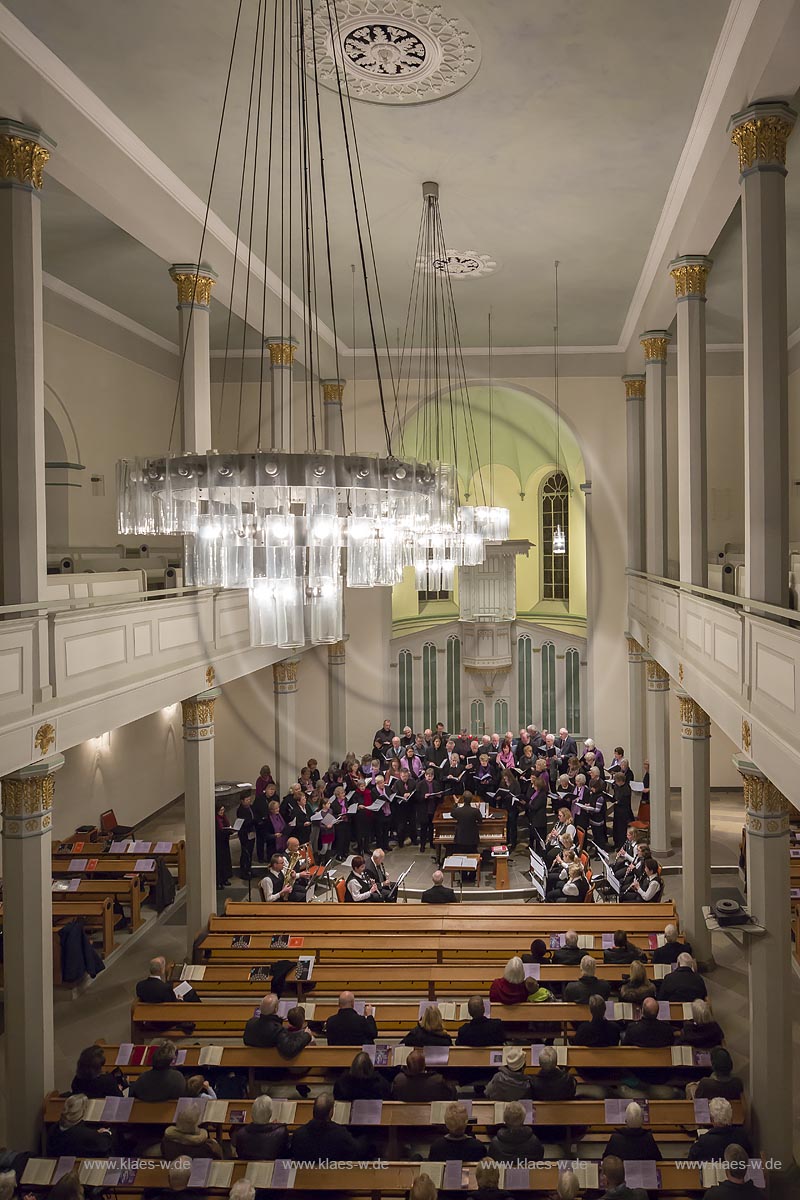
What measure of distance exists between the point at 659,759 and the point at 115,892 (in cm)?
904

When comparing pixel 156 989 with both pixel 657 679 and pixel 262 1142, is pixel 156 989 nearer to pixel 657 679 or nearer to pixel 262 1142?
pixel 262 1142

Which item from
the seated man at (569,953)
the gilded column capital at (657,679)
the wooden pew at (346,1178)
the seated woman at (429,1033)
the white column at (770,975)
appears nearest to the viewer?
the wooden pew at (346,1178)

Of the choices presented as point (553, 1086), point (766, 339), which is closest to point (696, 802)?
point (553, 1086)

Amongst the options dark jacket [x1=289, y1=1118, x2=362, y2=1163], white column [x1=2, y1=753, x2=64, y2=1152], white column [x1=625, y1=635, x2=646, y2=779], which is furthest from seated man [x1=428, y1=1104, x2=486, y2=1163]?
white column [x1=625, y1=635, x2=646, y2=779]

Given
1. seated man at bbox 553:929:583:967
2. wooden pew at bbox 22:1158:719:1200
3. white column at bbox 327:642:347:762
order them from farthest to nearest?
white column at bbox 327:642:347:762
seated man at bbox 553:929:583:967
wooden pew at bbox 22:1158:719:1200

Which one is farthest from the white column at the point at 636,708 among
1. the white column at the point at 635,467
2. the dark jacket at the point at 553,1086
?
the dark jacket at the point at 553,1086

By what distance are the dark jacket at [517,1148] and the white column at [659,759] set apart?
9793 mm

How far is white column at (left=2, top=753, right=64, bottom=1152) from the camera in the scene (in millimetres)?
7934

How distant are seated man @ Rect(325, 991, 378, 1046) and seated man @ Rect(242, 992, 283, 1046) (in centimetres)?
Answer: 50

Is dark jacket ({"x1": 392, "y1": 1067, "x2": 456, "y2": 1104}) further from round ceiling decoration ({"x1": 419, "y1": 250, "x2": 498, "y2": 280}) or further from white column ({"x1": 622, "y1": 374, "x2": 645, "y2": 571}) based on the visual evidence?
white column ({"x1": 622, "y1": 374, "x2": 645, "y2": 571})

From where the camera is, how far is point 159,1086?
7.85 metres

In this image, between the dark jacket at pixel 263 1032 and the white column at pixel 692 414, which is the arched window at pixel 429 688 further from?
the dark jacket at pixel 263 1032

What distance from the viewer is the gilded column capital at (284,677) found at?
58.1 feet

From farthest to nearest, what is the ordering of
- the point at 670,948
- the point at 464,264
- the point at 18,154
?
the point at 464,264
the point at 670,948
the point at 18,154
